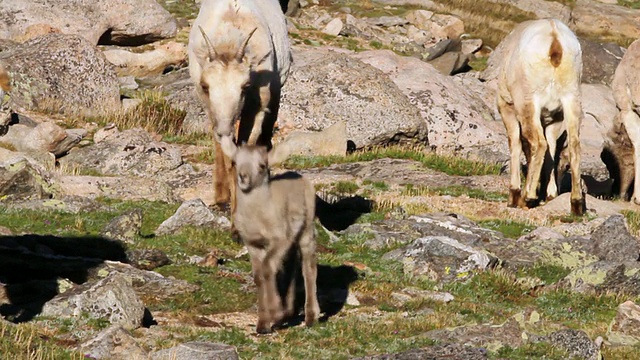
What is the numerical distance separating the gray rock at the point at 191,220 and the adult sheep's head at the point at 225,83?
1593mm

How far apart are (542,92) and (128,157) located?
355 inches

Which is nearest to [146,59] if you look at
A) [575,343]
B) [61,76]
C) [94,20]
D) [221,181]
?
[94,20]

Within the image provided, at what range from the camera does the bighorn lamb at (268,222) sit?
39.2 ft

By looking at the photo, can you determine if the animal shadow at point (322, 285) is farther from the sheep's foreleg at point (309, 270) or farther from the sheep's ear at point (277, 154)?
the sheep's ear at point (277, 154)

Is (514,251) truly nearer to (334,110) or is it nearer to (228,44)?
(228,44)

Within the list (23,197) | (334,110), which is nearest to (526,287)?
(23,197)

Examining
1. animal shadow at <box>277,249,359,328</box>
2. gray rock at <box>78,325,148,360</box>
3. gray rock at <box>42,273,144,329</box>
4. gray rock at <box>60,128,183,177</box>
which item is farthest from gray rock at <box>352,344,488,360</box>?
gray rock at <box>60,128,183,177</box>

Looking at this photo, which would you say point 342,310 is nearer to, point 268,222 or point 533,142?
point 268,222

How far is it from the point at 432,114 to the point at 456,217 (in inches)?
479

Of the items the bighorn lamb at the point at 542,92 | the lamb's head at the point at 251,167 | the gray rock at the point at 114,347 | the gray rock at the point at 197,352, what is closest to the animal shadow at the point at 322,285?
the lamb's head at the point at 251,167

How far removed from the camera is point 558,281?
647 inches

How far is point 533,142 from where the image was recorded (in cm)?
2191

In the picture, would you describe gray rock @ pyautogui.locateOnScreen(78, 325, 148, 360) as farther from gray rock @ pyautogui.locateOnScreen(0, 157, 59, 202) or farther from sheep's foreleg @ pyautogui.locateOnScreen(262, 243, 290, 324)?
gray rock @ pyautogui.locateOnScreen(0, 157, 59, 202)

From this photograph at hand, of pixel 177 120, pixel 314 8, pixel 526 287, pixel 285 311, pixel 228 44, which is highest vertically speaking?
pixel 228 44
